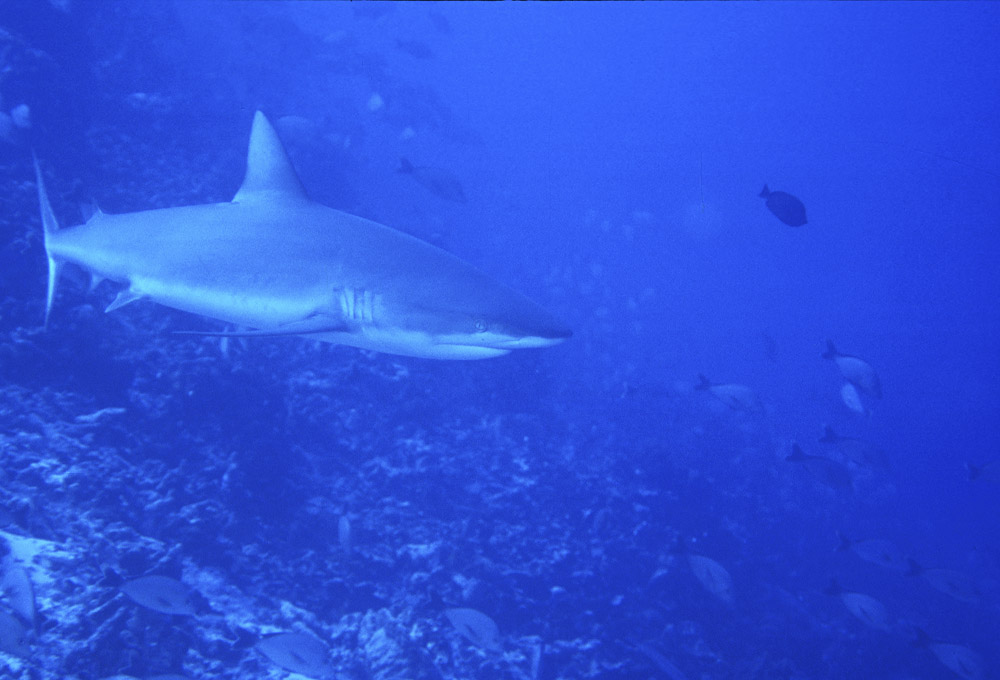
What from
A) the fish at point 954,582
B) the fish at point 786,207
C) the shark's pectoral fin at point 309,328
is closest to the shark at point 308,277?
the shark's pectoral fin at point 309,328

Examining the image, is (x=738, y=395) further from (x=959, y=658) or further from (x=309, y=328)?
(x=309, y=328)

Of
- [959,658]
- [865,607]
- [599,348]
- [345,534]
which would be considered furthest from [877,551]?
[599,348]

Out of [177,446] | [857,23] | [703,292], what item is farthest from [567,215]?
[857,23]

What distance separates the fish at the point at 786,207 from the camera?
7691 mm

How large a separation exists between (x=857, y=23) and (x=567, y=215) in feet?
195

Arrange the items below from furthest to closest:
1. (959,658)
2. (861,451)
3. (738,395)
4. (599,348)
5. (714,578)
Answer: (599,348)
(738,395)
(861,451)
(959,658)
(714,578)

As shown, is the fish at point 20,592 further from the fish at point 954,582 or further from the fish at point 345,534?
the fish at point 954,582

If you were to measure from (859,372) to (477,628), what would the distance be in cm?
861

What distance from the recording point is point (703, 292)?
42.8 meters

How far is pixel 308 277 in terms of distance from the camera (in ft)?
10.3

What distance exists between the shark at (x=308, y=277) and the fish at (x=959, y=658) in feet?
26.0

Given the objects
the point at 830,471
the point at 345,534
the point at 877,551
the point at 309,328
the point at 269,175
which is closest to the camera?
the point at 309,328

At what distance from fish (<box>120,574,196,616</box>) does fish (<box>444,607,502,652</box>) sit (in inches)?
91.2

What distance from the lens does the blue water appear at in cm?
671
